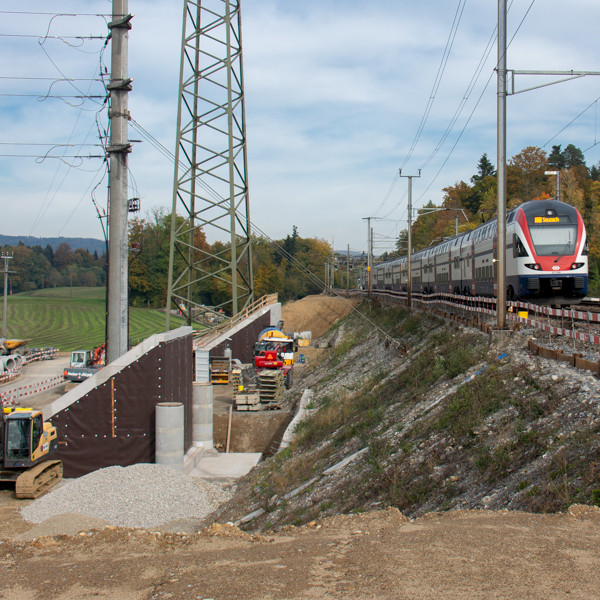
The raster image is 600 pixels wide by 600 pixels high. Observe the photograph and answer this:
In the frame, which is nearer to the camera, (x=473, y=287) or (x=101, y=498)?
(x=101, y=498)

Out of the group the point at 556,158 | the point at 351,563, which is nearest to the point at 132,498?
the point at 351,563

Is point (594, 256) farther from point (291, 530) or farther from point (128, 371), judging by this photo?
point (291, 530)

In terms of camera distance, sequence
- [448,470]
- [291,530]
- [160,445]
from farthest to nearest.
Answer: [160,445] < [448,470] < [291,530]

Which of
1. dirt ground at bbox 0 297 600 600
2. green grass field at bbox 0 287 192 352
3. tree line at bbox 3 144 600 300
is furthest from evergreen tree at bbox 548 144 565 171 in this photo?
dirt ground at bbox 0 297 600 600

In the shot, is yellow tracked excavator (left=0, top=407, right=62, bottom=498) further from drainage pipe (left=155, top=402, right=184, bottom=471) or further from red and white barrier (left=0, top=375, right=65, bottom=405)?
red and white barrier (left=0, top=375, right=65, bottom=405)

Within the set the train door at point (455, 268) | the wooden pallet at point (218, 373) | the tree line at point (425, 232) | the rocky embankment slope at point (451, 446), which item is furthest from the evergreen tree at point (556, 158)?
the rocky embankment slope at point (451, 446)

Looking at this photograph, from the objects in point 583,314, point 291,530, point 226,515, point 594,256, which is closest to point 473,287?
point 583,314

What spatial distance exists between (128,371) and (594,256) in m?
54.1

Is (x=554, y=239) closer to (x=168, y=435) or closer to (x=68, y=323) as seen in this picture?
(x=168, y=435)

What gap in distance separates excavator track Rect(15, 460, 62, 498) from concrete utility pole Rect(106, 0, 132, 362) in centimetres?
434

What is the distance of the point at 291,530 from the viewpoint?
8.70 m

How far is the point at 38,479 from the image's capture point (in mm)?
16734

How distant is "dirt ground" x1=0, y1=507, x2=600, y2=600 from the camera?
5766mm

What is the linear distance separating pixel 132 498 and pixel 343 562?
32.2 feet
